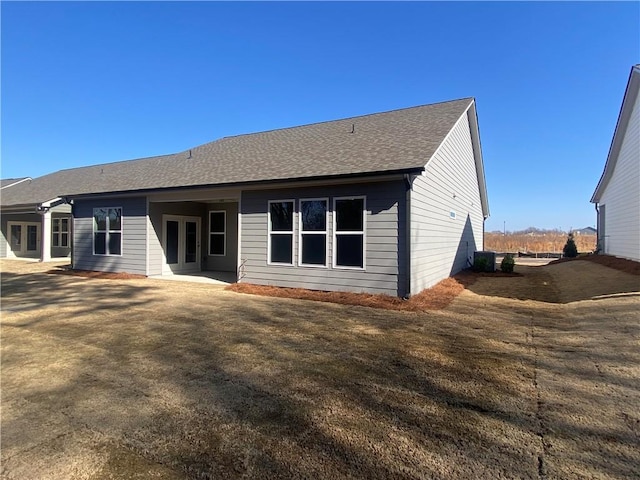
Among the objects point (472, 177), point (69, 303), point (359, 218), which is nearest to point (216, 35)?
point (359, 218)

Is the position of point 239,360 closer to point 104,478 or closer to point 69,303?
point 104,478

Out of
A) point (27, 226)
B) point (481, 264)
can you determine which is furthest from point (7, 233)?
point (481, 264)

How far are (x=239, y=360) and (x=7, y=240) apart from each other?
26.5 metres

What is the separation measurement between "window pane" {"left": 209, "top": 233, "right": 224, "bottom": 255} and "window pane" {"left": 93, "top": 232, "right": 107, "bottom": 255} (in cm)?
408

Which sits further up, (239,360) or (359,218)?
(359,218)

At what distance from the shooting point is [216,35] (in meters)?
13.6

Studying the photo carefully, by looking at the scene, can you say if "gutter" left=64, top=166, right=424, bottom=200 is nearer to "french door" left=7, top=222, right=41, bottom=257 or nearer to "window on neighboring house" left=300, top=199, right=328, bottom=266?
"window on neighboring house" left=300, top=199, right=328, bottom=266

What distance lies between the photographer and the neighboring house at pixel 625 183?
12.9 meters

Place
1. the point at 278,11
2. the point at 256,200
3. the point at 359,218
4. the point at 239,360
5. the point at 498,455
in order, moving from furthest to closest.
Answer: the point at 278,11
the point at 256,200
the point at 359,218
the point at 239,360
the point at 498,455

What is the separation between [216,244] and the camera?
15.6 metres

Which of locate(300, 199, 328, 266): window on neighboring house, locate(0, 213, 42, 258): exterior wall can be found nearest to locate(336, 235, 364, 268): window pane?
locate(300, 199, 328, 266): window on neighboring house

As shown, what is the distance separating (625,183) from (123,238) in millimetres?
20439

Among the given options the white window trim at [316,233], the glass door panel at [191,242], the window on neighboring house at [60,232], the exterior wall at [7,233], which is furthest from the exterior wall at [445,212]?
the window on neighboring house at [60,232]

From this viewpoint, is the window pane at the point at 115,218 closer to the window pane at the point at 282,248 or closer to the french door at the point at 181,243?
the french door at the point at 181,243
